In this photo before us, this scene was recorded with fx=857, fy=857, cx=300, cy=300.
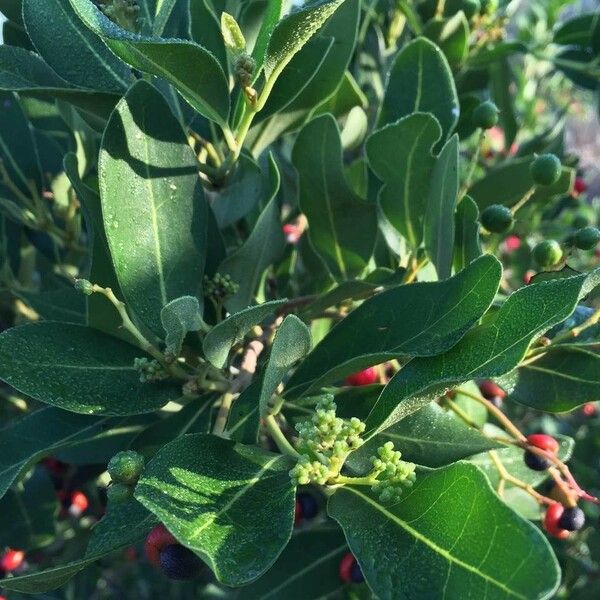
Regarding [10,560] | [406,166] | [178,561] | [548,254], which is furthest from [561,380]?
[10,560]

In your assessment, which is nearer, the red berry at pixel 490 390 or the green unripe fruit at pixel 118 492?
the green unripe fruit at pixel 118 492

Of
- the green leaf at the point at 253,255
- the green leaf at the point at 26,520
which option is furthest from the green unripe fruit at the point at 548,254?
the green leaf at the point at 26,520

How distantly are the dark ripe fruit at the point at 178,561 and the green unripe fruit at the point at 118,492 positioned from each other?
0.11 m

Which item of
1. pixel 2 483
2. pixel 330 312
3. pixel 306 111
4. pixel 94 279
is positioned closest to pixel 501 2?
pixel 306 111

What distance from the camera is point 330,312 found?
1596 millimetres

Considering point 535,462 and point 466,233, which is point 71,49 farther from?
point 535,462

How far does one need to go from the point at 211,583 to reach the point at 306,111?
1.59m

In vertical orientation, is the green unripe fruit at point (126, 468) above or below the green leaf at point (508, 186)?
above

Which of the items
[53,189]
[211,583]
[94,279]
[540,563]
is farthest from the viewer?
[211,583]

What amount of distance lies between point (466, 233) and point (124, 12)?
2.06ft

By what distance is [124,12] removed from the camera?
1.32m

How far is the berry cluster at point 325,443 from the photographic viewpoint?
1017 millimetres

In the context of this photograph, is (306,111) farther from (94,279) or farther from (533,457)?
(533,457)

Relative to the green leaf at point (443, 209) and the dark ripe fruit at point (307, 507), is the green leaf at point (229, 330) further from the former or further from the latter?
the dark ripe fruit at point (307, 507)
